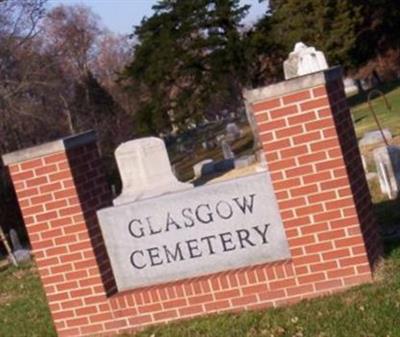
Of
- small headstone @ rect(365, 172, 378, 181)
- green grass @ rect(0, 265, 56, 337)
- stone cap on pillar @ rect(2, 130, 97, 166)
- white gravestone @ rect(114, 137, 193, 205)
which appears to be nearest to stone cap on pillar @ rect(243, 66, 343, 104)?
stone cap on pillar @ rect(2, 130, 97, 166)

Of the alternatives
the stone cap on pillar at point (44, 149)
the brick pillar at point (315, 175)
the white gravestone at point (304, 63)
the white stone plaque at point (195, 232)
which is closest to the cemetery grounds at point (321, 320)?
the brick pillar at point (315, 175)

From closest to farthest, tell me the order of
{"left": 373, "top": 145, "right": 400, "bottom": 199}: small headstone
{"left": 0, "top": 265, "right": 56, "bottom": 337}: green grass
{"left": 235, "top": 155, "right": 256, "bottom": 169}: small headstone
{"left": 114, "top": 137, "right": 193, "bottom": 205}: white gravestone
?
{"left": 0, "top": 265, "right": 56, "bottom": 337}: green grass < {"left": 373, "top": 145, "right": 400, "bottom": 199}: small headstone < {"left": 114, "top": 137, "right": 193, "bottom": 205}: white gravestone < {"left": 235, "top": 155, "right": 256, "bottom": 169}: small headstone

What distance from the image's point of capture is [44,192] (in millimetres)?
6910

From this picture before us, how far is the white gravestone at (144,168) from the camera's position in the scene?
486 inches

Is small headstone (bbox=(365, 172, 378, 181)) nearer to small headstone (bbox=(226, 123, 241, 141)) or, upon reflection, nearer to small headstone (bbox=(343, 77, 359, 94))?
small headstone (bbox=(226, 123, 241, 141))

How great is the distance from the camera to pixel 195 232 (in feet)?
22.1

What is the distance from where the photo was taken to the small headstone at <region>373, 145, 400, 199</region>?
11750 millimetres

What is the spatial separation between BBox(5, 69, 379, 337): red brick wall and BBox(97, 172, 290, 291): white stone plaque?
12 cm

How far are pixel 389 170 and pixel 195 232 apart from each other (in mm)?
5728

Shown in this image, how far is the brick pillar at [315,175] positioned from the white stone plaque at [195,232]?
8.4 inches

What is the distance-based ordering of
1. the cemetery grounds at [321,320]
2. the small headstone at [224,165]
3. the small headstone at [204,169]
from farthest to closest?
the small headstone at [204,169], the small headstone at [224,165], the cemetery grounds at [321,320]

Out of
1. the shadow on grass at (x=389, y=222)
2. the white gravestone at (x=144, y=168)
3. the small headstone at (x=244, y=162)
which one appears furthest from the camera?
the small headstone at (x=244, y=162)

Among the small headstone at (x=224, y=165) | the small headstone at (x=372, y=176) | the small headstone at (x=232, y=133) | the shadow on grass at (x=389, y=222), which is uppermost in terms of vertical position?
the shadow on grass at (x=389, y=222)

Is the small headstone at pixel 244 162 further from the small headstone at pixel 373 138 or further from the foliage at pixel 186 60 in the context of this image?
the foliage at pixel 186 60
